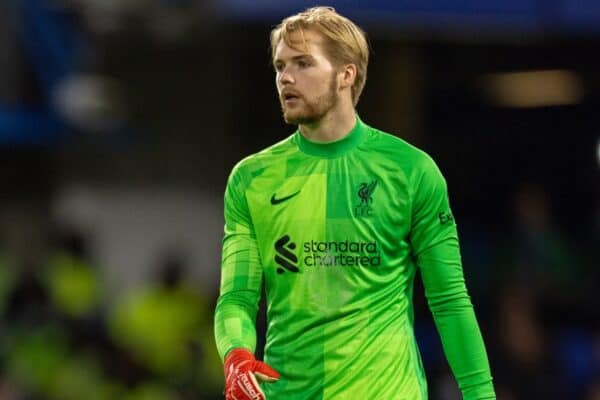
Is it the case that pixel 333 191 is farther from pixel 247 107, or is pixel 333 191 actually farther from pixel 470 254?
pixel 247 107

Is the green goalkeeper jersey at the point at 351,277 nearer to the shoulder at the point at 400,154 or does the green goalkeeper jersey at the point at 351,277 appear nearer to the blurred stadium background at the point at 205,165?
the shoulder at the point at 400,154

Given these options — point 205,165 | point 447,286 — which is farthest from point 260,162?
point 205,165

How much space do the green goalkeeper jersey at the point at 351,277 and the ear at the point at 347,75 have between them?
0.58ft

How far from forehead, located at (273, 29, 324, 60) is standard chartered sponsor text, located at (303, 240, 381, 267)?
1.96ft

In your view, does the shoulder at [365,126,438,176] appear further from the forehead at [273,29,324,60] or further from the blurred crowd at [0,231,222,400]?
the blurred crowd at [0,231,222,400]

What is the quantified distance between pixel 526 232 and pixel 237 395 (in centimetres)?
637

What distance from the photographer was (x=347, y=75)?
5762 millimetres

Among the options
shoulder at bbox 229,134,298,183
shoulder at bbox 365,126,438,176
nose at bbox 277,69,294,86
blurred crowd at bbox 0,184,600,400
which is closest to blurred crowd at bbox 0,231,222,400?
blurred crowd at bbox 0,184,600,400

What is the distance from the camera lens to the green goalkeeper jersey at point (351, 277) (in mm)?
5660

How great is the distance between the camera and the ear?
5746 mm

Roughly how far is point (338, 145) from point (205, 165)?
8.31m

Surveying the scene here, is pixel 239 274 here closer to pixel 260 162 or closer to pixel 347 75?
pixel 260 162

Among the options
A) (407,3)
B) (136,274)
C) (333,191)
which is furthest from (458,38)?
(333,191)

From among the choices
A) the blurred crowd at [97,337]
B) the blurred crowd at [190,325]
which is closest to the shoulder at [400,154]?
the blurred crowd at [190,325]
